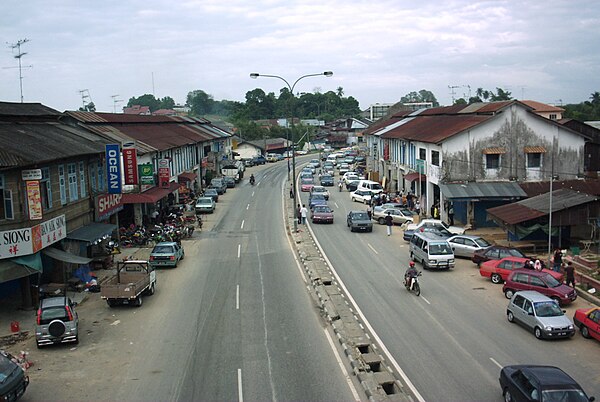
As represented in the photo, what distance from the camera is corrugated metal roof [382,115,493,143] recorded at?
152 feet

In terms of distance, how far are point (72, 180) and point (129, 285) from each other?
28.8 ft

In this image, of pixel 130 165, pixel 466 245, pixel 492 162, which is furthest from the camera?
pixel 492 162

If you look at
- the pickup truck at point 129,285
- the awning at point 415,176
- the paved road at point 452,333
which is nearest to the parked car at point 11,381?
the pickup truck at point 129,285

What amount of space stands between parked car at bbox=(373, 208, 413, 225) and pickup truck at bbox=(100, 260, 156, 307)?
2375 centimetres

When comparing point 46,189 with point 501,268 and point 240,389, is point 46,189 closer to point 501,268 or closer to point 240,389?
point 240,389

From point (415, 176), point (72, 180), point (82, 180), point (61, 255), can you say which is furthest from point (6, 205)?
point (415, 176)

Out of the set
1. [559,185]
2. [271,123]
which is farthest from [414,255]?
[271,123]

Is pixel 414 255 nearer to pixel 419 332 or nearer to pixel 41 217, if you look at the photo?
pixel 419 332

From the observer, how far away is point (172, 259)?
33.4 metres

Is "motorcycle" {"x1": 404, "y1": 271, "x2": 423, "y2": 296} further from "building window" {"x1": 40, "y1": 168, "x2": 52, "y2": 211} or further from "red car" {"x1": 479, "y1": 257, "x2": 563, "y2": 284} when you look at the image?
"building window" {"x1": 40, "y1": 168, "x2": 52, "y2": 211}

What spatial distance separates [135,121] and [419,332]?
46.1m

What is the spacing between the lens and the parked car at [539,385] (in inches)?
540

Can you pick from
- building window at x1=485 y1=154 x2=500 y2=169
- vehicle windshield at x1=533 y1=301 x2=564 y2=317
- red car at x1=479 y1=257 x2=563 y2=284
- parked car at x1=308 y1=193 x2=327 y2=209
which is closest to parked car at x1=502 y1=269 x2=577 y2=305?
red car at x1=479 y1=257 x2=563 y2=284

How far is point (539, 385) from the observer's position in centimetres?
1391
